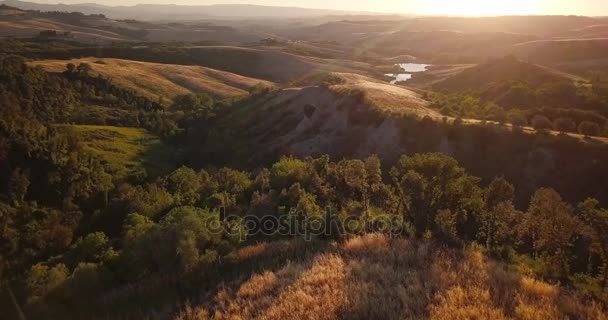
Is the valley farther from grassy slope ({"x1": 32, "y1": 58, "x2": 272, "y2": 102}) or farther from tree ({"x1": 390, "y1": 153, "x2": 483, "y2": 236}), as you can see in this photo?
grassy slope ({"x1": 32, "y1": 58, "x2": 272, "y2": 102})

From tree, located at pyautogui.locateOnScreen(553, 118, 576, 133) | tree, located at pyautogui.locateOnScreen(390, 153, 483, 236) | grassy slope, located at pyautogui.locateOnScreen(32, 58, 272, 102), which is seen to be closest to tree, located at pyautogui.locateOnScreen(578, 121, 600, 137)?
tree, located at pyautogui.locateOnScreen(553, 118, 576, 133)

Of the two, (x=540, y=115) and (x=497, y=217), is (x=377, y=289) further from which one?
(x=540, y=115)

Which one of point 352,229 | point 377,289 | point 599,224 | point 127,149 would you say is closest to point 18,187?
point 127,149

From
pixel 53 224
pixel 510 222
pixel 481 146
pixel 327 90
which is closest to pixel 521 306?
pixel 510 222

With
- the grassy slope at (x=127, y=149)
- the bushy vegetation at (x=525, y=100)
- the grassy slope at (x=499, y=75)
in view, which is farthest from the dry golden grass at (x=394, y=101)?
the grassy slope at (x=499, y=75)

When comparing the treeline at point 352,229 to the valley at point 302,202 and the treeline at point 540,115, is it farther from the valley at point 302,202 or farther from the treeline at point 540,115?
the treeline at point 540,115

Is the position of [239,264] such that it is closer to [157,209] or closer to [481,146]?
[157,209]
